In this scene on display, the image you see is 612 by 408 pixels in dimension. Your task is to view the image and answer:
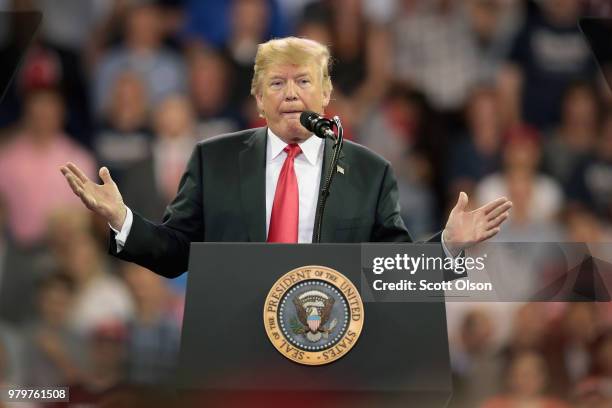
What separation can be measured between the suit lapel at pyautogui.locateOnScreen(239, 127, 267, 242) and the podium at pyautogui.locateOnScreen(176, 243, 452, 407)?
376mm

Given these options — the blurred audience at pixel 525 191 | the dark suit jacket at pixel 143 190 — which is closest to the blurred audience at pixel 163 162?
the dark suit jacket at pixel 143 190

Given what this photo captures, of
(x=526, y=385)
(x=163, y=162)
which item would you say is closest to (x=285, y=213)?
(x=526, y=385)

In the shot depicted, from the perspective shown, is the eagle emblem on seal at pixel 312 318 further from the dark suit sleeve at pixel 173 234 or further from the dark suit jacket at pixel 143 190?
the dark suit jacket at pixel 143 190

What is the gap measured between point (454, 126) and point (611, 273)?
4.10 m

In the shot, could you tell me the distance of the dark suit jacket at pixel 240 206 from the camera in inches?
123

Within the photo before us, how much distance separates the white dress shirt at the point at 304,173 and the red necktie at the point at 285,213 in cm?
2

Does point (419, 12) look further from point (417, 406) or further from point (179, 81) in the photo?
point (417, 406)

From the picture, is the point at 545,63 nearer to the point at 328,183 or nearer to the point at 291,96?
the point at 291,96

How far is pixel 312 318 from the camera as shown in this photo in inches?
106

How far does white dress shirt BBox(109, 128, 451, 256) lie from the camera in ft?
10.4

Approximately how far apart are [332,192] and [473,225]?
16.9 inches

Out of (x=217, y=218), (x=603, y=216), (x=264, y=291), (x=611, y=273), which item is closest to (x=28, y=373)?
(x=217, y=218)

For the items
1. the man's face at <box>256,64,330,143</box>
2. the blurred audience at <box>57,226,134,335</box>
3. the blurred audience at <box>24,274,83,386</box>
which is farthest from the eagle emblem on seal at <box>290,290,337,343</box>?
the blurred audience at <box>57,226,134,335</box>

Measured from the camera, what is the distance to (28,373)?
15.8ft
